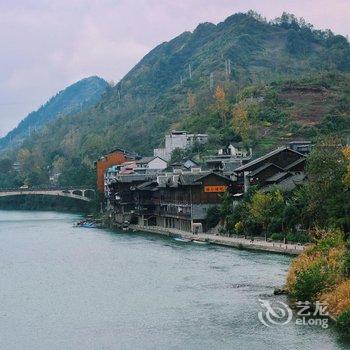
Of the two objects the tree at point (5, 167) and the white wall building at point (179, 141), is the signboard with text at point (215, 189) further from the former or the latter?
the tree at point (5, 167)

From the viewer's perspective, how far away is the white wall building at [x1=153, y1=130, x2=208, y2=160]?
72875 millimetres

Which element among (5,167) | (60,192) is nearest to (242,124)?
(60,192)

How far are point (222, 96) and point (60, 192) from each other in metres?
17.7

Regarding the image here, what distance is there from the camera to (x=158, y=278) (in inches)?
1210

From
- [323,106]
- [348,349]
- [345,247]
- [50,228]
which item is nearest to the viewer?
[348,349]

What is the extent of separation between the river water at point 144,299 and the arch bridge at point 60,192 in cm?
3695

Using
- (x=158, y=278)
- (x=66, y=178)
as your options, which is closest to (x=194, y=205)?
(x=158, y=278)

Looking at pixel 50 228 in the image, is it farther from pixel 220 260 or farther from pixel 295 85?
pixel 295 85

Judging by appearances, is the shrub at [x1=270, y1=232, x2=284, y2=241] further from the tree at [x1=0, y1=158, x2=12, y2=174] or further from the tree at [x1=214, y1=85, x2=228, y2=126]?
the tree at [x1=0, y1=158, x2=12, y2=174]

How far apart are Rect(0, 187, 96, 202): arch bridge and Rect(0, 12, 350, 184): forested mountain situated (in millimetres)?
4435

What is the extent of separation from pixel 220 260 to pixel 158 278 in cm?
457

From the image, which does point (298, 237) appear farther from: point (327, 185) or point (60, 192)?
point (60, 192)

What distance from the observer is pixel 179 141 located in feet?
247

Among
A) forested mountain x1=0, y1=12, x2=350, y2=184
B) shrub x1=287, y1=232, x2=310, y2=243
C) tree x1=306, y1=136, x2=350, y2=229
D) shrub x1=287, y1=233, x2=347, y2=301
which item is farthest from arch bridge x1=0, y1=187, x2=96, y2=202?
shrub x1=287, y1=233, x2=347, y2=301
